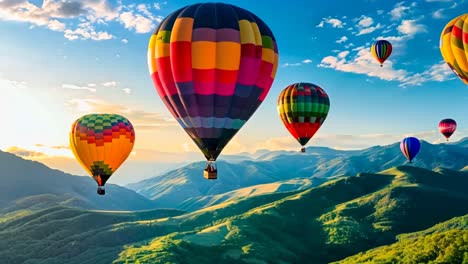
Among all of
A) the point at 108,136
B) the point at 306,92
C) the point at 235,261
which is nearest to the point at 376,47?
the point at 306,92

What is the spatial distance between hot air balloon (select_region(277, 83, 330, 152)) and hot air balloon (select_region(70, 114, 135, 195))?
109 ft

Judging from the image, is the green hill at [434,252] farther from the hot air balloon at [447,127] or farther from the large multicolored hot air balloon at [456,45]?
the large multicolored hot air balloon at [456,45]

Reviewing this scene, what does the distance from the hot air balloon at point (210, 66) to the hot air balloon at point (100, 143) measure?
123ft

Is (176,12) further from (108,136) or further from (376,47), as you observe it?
(376,47)

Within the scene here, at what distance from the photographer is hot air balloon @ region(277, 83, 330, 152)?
89.6 meters

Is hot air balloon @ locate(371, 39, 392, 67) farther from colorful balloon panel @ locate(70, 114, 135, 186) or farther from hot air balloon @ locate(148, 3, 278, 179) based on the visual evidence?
hot air balloon @ locate(148, 3, 278, 179)

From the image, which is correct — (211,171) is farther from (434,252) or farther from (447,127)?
(447,127)

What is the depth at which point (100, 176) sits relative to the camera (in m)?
78.6

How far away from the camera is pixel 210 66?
45875mm

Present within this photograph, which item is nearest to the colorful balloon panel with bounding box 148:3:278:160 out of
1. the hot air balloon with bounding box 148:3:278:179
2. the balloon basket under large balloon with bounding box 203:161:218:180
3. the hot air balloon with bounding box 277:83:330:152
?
the hot air balloon with bounding box 148:3:278:179

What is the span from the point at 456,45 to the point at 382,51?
5217cm

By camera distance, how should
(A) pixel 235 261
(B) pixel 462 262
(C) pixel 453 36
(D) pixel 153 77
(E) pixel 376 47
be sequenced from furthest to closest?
1. (A) pixel 235 261
2. (B) pixel 462 262
3. (E) pixel 376 47
4. (C) pixel 453 36
5. (D) pixel 153 77

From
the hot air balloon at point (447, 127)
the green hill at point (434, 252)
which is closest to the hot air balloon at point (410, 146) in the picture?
the hot air balloon at point (447, 127)

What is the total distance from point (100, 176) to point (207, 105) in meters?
40.0
